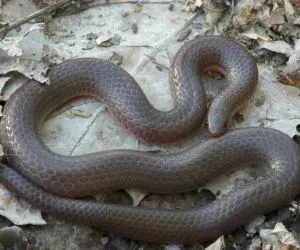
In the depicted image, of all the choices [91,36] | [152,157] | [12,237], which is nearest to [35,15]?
[91,36]

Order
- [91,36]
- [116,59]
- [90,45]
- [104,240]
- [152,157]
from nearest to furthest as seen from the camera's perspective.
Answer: [104,240] < [152,157] < [116,59] < [90,45] < [91,36]

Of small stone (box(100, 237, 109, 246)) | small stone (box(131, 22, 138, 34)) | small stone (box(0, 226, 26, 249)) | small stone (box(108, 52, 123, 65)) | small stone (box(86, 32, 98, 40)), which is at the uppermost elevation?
small stone (box(131, 22, 138, 34))

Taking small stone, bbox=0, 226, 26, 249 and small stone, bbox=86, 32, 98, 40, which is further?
small stone, bbox=86, 32, 98, 40

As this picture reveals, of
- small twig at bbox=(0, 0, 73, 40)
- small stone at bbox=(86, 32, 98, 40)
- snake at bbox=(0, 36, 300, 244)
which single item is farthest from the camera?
small stone at bbox=(86, 32, 98, 40)

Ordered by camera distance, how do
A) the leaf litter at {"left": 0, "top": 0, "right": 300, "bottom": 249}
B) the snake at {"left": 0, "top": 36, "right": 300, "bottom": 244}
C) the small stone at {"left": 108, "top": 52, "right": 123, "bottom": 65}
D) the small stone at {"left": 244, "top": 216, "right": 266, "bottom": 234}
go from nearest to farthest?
the snake at {"left": 0, "top": 36, "right": 300, "bottom": 244} → the small stone at {"left": 244, "top": 216, "right": 266, "bottom": 234} → the leaf litter at {"left": 0, "top": 0, "right": 300, "bottom": 249} → the small stone at {"left": 108, "top": 52, "right": 123, "bottom": 65}

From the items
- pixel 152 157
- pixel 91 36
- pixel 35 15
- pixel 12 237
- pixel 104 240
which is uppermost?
pixel 35 15

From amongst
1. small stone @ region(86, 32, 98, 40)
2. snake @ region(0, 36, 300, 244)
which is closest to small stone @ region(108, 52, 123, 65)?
snake @ region(0, 36, 300, 244)

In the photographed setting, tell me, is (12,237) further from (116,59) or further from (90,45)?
(90,45)

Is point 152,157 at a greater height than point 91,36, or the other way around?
point 91,36

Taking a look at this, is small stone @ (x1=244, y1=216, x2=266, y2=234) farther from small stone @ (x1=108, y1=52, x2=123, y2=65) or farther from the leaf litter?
small stone @ (x1=108, y1=52, x2=123, y2=65)
